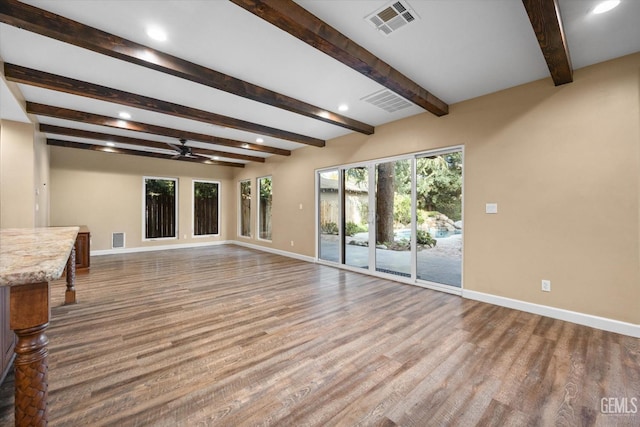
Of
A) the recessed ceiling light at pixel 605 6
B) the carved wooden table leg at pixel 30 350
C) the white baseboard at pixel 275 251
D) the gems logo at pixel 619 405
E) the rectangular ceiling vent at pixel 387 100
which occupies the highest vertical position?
the rectangular ceiling vent at pixel 387 100

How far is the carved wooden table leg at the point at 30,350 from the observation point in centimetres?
100

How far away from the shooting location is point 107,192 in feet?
24.0

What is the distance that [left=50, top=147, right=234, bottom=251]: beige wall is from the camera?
676 centimetres

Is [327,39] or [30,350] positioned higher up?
[327,39]

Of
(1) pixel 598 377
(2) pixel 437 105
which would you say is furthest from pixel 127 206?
(1) pixel 598 377

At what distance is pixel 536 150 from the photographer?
3252 millimetres

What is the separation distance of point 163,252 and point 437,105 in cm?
746

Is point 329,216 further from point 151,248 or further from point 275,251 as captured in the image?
point 151,248

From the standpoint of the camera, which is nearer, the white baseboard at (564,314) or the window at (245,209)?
the white baseboard at (564,314)

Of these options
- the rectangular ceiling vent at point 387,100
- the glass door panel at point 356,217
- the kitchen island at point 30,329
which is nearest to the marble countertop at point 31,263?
the kitchen island at point 30,329

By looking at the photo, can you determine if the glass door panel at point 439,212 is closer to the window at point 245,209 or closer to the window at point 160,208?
the window at point 245,209

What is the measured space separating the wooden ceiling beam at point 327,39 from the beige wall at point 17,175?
15.4 feet

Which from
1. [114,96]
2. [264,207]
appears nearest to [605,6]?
[114,96]

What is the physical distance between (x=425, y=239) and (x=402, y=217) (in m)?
0.51
